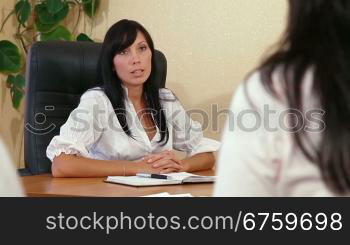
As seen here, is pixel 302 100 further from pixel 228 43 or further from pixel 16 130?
pixel 16 130

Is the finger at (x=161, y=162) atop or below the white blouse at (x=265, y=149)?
below

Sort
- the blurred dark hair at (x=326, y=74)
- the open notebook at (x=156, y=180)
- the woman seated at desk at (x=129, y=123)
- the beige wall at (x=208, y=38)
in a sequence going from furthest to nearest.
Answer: the beige wall at (x=208, y=38), the woman seated at desk at (x=129, y=123), the open notebook at (x=156, y=180), the blurred dark hair at (x=326, y=74)

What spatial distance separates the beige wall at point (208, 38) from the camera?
3135 mm

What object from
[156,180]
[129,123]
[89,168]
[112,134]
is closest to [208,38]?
[129,123]

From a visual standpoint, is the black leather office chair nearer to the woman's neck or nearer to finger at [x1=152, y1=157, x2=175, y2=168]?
the woman's neck

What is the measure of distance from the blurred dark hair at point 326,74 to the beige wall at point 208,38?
2.49 metres

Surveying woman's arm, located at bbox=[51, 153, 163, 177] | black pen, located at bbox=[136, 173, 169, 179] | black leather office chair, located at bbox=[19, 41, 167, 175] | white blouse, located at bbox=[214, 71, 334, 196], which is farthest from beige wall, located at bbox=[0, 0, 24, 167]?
white blouse, located at bbox=[214, 71, 334, 196]

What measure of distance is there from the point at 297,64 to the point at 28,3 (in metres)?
3.09

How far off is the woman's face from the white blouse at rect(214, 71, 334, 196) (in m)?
1.93

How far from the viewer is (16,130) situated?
3.66 metres

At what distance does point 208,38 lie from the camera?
325cm

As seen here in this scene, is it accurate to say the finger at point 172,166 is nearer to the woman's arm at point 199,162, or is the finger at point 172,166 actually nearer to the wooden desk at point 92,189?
the woman's arm at point 199,162

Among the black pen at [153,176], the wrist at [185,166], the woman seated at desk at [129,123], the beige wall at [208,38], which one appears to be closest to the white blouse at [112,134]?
the woman seated at desk at [129,123]

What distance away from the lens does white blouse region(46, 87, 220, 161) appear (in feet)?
7.82
